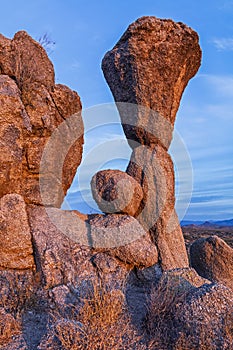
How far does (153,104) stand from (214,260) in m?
4.08

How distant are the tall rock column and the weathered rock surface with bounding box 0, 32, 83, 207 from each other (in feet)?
4.39

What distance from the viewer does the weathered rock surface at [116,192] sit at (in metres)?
9.15

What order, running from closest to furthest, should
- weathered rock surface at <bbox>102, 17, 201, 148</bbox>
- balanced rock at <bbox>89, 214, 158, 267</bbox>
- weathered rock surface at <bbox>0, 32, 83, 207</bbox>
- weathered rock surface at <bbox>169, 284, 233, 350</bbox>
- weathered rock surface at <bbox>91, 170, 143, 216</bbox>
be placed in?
weathered rock surface at <bbox>169, 284, 233, 350</bbox> < balanced rock at <bbox>89, 214, 158, 267</bbox> < weathered rock surface at <bbox>0, 32, 83, 207</bbox> < weathered rock surface at <bbox>91, 170, 143, 216</bbox> < weathered rock surface at <bbox>102, 17, 201, 148</bbox>

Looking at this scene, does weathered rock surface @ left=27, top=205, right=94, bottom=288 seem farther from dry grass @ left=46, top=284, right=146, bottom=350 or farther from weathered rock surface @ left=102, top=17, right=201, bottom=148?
weathered rock surface @ left=102, top=17, right=201, bottom=148

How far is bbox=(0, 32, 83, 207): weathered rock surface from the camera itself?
8.86 metres

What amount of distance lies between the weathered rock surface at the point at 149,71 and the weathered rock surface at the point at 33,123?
4.02ft

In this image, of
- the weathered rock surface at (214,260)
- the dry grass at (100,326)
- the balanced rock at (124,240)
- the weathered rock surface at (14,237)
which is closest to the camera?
the dry grass at (100,326)

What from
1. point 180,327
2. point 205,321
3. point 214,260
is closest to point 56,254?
point 180,327

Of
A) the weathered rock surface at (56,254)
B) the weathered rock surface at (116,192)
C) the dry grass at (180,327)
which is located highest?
the weathered rock surface at (116,192)

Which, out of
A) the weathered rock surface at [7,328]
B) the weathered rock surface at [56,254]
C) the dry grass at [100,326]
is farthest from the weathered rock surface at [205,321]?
the weathered rock surface at [56,254]

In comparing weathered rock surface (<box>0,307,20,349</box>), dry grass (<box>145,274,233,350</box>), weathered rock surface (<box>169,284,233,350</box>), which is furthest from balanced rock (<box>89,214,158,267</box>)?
weathered rock surface (<box>0,307,20,349</box>)

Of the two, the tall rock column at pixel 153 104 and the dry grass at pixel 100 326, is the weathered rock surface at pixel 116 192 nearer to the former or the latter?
the tall rock column at pixel 153 104

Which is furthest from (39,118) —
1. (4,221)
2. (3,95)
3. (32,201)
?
(4,221)

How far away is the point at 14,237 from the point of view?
8398 millimetres
